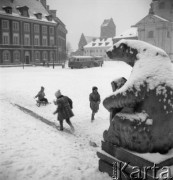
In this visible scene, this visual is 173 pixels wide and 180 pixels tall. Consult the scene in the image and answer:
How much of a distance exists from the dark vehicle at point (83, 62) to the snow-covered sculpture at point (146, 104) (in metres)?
22.1

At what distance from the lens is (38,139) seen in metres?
4.96

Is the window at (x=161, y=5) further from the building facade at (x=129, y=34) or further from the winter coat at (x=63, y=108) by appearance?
the winter coat at (x=63, y=108)

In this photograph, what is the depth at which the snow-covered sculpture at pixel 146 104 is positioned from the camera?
2.68 meters

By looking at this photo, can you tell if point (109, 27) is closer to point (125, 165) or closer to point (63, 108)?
point (63, 108)

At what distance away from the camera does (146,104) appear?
2709 millimetres

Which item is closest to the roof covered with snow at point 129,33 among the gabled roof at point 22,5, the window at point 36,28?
the gabled roof at point 22,5

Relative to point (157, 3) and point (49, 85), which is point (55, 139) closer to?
point (157, 3)

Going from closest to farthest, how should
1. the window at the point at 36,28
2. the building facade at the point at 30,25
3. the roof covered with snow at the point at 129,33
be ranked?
the roof covered with snow at the point at 129,33
the building facade at the point at 30,25
the window at the point at 36,28

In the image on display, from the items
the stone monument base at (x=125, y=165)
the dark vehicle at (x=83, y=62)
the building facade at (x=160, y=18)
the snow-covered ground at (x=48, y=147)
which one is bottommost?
the snow-covered ground at (x=48, y=147)

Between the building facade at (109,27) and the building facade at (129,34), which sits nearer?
the building facade at (109,27)

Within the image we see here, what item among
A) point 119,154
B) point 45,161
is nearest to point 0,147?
point 45,161

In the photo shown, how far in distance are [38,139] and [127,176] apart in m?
2.64

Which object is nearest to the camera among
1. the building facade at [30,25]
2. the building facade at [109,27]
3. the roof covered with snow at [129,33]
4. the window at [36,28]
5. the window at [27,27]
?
the building facade at [109,27]

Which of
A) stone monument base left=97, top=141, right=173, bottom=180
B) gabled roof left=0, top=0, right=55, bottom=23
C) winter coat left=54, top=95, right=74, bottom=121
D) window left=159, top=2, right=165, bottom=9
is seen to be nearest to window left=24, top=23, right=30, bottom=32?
gabled roof left=0, top=0, right=55, bottom=23
